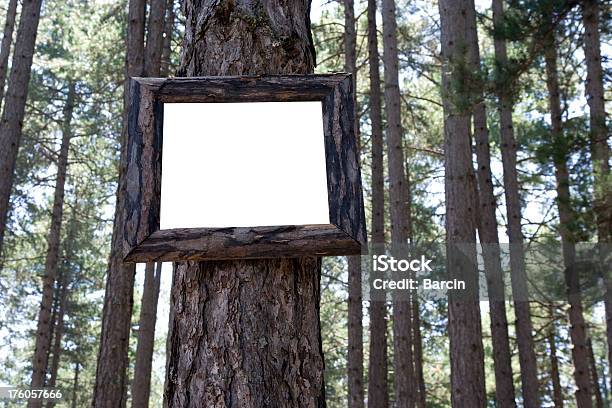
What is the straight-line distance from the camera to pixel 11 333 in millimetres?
18578

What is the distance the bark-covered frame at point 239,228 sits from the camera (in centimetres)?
119

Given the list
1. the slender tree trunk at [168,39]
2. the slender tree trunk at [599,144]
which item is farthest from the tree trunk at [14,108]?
the slender tree trunk at [599,144]

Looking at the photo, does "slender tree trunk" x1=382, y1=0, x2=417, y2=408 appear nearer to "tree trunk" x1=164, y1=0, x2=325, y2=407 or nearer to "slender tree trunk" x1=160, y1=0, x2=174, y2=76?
"slender tree trunk" x1=160, y1=0, x2=174, y2=76

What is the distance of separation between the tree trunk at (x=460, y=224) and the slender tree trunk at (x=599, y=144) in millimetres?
1299

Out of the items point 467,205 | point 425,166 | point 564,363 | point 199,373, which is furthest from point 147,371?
point 564,363

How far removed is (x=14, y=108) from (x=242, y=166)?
25.6 feet

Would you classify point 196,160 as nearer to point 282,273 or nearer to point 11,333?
point 282,273

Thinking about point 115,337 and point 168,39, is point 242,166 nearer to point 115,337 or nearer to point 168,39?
point 115,337

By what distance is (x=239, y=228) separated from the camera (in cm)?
119

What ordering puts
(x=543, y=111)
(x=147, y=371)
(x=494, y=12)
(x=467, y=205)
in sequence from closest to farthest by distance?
(x=467, y=205) → (x=147, y=371) → (x=494, y=12) → (x=543, y=111)

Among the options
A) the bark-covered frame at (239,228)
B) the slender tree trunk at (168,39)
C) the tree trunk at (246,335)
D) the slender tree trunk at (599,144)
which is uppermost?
the slender tree trunk at (168,39)

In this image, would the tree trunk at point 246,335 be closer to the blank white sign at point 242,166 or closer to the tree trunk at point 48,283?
the blank white sign at point 242,166

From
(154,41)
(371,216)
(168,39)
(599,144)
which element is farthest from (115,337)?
(371,216)

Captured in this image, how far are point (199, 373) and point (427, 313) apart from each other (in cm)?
1699
